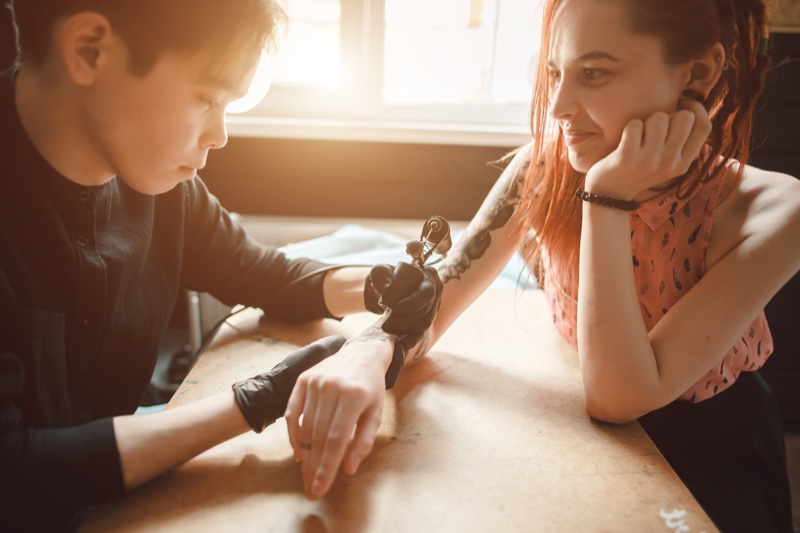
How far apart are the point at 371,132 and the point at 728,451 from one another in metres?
1.44

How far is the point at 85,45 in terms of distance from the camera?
667mm

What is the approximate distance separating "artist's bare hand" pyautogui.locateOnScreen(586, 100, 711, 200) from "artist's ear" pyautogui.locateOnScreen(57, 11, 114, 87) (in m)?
0.69

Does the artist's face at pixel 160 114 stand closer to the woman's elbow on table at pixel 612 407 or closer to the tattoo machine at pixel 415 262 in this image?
the tattoo machine at pixel 415 262

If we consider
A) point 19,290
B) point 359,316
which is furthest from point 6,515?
point 359,316

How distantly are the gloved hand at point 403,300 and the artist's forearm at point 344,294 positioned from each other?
0.18 meters

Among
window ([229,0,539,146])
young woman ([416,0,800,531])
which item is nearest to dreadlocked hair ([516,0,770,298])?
young woman ([416,0,800,531])

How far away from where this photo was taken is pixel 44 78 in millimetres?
695

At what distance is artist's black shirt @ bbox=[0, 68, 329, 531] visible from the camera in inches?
23.2

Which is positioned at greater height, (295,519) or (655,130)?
(655,130)

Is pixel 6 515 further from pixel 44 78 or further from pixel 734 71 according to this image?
pixel 734 71

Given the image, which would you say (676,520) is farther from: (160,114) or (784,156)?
(784,156)

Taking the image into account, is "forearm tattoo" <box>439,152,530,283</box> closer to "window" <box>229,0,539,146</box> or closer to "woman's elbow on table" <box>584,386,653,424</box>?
"woman's elbow on table" <box>584,386,653,424</box>

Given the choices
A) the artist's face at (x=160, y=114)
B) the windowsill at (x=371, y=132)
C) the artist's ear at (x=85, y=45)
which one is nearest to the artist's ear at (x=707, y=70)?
the artist's face at (x=160, y=114)

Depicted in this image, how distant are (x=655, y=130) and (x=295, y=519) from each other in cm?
73
